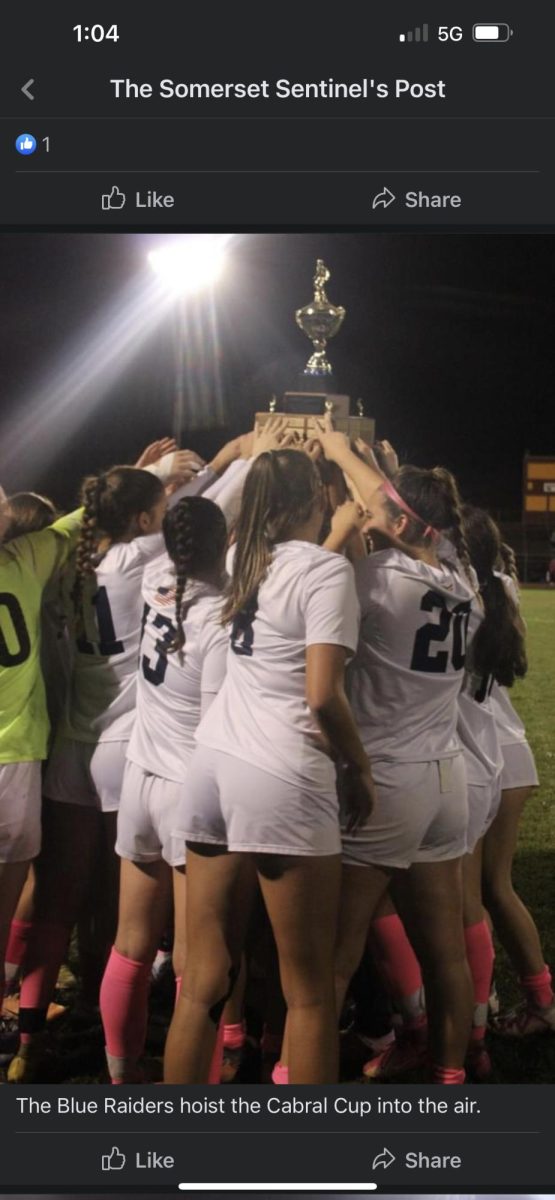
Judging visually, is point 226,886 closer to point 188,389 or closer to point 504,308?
point 188,389

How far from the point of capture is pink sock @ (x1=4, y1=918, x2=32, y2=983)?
203 centimetres

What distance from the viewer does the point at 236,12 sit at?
163cm

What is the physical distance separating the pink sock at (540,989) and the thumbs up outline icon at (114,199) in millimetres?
1663

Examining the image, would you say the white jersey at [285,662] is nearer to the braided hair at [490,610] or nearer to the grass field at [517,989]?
the braided hair at [490,610]

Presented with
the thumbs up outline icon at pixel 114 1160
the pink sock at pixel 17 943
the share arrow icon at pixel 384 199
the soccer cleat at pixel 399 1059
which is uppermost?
the share arrow icon at pixel 384 199

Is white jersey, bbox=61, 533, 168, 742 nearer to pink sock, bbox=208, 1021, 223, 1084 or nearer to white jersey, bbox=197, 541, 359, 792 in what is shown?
white jersey, bbox=197, 541, 359, 792

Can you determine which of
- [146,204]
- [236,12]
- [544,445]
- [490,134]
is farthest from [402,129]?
[544,445]

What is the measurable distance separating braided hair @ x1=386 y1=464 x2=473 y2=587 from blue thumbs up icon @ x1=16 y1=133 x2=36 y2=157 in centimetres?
85

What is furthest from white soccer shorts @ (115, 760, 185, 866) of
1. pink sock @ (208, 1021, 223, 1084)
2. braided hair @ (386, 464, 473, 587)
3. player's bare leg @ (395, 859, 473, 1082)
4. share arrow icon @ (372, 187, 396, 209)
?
share arrow icon @ (372, 187, 396, 209)

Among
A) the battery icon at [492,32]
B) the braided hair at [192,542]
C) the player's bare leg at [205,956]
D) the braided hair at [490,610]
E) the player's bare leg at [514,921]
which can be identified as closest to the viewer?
the battery icon at [492,32]

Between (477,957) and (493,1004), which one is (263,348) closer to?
(477,957)

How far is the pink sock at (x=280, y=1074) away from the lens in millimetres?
1726

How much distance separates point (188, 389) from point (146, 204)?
34cm

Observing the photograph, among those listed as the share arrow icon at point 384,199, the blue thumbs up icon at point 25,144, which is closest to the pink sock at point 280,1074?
the share arrow icon at point 384,199
